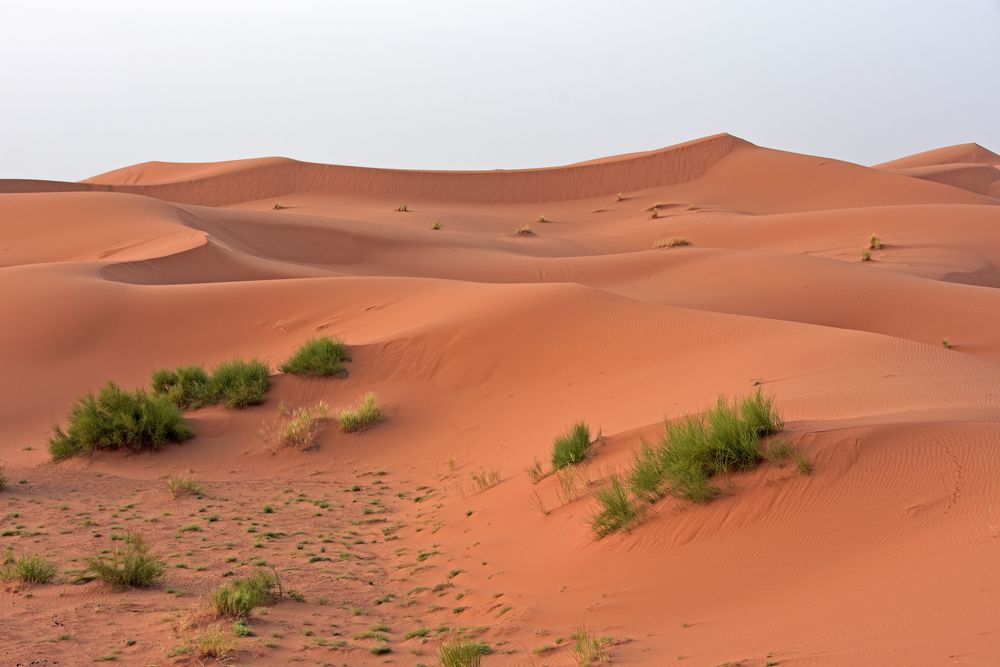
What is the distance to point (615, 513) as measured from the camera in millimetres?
7086

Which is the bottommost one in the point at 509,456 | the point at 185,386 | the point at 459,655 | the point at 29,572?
the point at 509,456

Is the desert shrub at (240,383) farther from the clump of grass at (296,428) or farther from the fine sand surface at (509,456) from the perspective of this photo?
the clump of grass at (296,428)

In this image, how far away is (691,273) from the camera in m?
23.5

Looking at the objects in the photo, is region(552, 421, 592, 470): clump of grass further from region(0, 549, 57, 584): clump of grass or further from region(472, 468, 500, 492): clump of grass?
region(0, 549, 57, 584): clump of grass

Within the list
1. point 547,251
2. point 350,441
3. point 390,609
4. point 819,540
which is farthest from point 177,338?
point 547,251

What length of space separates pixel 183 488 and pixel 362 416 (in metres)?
3.03

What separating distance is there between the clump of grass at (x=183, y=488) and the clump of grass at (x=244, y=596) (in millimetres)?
3442

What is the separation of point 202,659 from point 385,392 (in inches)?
333

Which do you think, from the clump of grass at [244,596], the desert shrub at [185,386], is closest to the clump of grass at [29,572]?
the clump of grass at [244,596]

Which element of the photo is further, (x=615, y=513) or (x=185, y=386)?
(x=185, y=386)

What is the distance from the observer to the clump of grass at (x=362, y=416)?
12875 millimetres

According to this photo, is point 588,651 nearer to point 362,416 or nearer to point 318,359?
point 362,416

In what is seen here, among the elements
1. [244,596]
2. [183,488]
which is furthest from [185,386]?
[244,596]

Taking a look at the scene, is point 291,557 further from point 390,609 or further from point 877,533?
point 877,533
